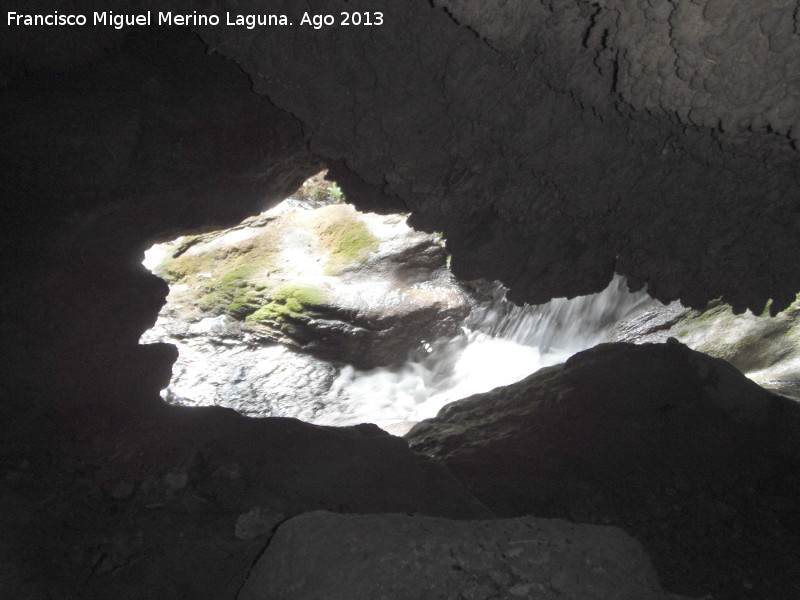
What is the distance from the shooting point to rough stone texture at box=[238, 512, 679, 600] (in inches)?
71.2

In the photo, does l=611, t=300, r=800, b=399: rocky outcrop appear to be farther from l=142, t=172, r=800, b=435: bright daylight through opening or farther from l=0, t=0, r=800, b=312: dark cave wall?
l=0, t=0, r=800, b=312: dark cave wall

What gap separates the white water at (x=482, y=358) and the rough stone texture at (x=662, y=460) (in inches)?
124

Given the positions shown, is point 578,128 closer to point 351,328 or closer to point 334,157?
point 334,157

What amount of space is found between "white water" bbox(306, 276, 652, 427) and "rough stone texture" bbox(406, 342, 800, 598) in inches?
124

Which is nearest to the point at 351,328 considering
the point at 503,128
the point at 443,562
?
the point at 503,128

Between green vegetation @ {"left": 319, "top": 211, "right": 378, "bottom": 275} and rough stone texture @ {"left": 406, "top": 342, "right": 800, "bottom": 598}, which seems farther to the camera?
green vegetation @ {"left": 319, "top": 211, "right": 378, "bottom": 275}

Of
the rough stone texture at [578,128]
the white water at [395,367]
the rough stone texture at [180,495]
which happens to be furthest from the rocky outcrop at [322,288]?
the rough stone texture at [180,495]

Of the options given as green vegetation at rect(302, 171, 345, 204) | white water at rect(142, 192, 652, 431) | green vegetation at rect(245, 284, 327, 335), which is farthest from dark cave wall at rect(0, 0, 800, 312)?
green vegetation at rect(302, 171, 345, 204)

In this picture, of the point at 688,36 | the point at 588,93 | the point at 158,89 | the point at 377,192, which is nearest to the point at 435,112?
the point at 588,93

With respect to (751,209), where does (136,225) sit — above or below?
below

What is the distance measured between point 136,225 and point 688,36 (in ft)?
10.8

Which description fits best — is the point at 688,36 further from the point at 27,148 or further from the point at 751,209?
the point at 27,148

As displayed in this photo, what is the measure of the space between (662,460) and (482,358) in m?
5.06

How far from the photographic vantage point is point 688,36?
205 centimetres
